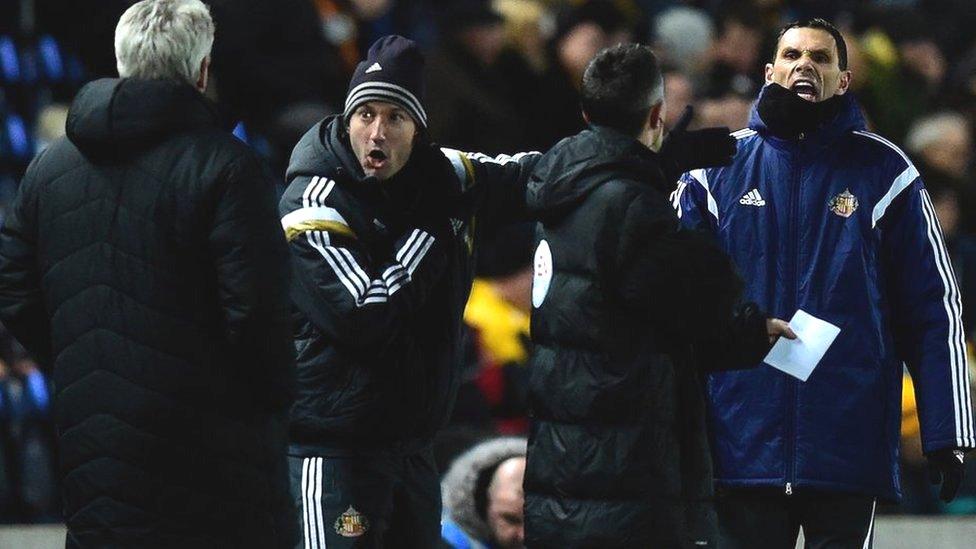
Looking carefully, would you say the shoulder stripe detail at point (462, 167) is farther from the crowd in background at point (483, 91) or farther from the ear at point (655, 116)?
the crowd in background at point (483, 91)

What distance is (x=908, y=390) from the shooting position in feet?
28.8

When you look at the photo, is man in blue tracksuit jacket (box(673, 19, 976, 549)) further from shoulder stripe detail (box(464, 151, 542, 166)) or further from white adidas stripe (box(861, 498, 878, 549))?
shoulder stripe detail (box(464, 151, 542, 166))

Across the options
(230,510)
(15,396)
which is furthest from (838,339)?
(15,396)

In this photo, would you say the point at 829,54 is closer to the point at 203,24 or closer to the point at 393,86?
the point at 393,86

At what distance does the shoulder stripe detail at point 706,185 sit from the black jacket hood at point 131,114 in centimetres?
164

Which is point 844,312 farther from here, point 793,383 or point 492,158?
point 492,158

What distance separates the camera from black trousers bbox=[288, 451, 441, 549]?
5.54 meters

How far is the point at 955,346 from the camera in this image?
573 centimetres

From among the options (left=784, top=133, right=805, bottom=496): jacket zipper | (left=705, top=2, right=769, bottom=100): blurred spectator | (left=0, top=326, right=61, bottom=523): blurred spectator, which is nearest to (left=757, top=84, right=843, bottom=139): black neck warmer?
(left=784, top=133, right=805, bottom=496): jacket zipper

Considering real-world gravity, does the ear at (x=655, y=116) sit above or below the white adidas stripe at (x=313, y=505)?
above

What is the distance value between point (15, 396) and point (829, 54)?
3775mm

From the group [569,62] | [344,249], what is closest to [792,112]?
[344,249]

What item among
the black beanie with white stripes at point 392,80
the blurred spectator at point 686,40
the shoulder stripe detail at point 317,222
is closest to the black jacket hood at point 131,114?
the shoulder stripe detail at point 317,222

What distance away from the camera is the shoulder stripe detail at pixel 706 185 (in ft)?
19.4
